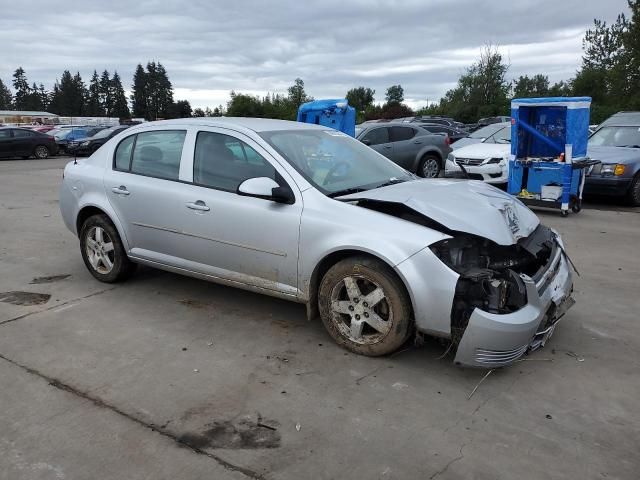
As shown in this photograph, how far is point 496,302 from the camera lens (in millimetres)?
3387

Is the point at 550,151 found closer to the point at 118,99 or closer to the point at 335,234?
the point at 335,234

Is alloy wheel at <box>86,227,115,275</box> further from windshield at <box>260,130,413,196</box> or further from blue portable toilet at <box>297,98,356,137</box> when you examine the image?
blue portable toilet at <box>297,98,356,137</box>

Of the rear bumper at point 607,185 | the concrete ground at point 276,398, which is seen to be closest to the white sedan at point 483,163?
the rear bumper at point 607,185

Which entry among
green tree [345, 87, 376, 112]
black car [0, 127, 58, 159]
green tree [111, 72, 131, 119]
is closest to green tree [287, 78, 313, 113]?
green tree [345, 87, 376, 112]

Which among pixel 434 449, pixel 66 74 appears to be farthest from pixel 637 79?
pixel 66 74

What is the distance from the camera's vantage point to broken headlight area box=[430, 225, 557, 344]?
3.39 m

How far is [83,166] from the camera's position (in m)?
5.52

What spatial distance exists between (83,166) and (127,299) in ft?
4.84

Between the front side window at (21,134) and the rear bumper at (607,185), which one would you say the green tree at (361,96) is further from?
the rear bumper at (607,185)

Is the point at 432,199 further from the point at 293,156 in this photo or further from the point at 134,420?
the point at 134,420

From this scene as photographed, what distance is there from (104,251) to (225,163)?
172 centimetres

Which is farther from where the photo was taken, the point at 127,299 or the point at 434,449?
the point at 127,299

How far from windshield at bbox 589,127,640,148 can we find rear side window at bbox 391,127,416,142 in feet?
13.4

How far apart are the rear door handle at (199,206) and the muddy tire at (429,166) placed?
9729mm
